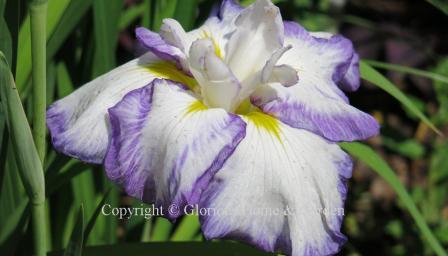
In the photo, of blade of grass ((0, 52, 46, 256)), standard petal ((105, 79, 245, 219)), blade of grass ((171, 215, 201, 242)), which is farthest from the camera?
blade of grass ((171, 215, 201, 242))

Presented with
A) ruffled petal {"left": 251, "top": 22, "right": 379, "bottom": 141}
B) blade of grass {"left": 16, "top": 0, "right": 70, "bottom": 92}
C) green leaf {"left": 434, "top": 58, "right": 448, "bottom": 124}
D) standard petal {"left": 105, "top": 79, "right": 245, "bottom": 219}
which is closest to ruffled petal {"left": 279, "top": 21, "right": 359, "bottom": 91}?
ruffled petal {"left": 251, "top": 22, "right": 379, "bottom": 141}

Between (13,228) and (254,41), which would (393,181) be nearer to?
(254,41)

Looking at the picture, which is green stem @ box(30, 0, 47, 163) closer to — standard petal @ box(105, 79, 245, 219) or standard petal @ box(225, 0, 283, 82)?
standard petal @ box(105, 79, 245, 219)

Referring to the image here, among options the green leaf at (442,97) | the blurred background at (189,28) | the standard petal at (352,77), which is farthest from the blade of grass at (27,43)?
the green leaf at (442,97)

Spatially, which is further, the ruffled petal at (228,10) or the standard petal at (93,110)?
the ruffled petal at (228,10)

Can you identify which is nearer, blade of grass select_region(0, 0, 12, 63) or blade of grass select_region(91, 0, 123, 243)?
blade of grass select_region(0, 0, 12, 63)

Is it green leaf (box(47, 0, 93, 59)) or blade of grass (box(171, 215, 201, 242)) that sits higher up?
green leaf (box(47, 0, 93, 59))

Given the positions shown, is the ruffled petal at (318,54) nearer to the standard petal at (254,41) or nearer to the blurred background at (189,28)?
the standard petal at (254,41)

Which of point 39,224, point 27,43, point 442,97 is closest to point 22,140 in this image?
point 39,224
